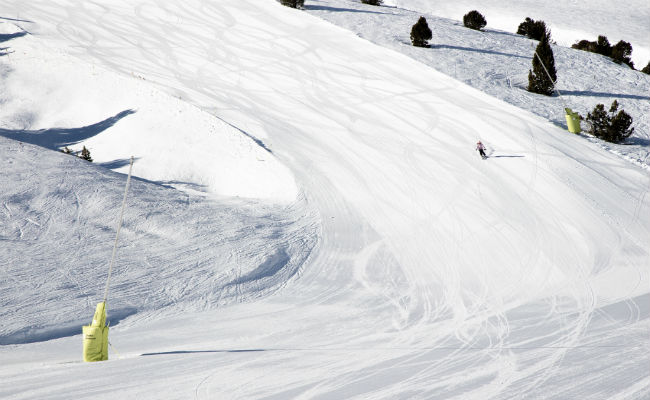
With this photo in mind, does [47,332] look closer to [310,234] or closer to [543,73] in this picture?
[310,234]

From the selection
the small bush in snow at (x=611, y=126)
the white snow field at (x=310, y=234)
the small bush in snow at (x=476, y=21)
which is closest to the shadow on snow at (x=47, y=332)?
the white snow field at (x=310, y=234)

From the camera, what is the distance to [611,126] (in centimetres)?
1508

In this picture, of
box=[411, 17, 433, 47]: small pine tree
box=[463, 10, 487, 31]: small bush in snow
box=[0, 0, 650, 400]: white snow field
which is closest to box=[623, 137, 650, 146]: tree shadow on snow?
box=[0, 0, 650, 400]: white snow field

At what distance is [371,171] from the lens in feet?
43.7

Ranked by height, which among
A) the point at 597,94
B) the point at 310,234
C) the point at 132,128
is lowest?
the point at 310,234

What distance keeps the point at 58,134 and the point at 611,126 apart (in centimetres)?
1613

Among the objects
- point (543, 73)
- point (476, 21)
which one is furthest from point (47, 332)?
point (476, 21)

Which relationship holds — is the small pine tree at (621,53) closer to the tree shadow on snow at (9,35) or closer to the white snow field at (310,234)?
the white snow field at (310,234)

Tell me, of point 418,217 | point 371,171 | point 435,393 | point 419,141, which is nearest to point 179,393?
point 435,393

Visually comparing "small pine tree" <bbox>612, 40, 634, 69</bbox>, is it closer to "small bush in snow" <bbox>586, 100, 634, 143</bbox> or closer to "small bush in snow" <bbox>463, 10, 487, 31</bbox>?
"small bush in snow" <bbox>463, 10, 487, 31</bbox>

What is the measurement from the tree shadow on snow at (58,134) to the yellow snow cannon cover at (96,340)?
9351 mm

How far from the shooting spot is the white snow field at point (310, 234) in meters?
6.16

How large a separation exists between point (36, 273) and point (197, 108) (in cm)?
890

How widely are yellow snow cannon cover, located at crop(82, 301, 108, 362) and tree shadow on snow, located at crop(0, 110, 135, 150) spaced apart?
9.35 m
